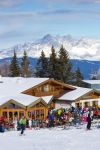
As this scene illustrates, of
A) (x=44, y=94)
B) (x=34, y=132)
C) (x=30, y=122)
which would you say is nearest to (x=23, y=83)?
(x=44, y=94)

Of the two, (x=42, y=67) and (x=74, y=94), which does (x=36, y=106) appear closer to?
(x=74, y=94)

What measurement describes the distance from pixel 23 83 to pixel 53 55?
31.0 m

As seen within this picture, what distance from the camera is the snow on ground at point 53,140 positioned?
964 inches

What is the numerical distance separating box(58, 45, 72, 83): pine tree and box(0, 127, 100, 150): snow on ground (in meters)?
46.2

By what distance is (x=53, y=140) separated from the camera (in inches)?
1054

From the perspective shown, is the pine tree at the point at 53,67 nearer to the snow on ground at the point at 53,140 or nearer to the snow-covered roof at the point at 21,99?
the snow-covered roof at the point at 21,99

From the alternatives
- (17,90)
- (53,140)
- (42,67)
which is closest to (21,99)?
(17,90)

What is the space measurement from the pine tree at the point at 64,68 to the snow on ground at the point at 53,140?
46.2 meters

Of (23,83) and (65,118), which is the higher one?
(23,83)

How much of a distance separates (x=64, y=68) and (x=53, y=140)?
5228 centimetres

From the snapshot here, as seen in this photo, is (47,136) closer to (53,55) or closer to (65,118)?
(65,118)

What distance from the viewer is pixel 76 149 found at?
2350 centimetres

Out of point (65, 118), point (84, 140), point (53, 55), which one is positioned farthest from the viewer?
point (53, 55)

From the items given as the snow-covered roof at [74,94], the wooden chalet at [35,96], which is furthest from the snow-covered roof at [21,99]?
the snow-covered roof at [74,94]
